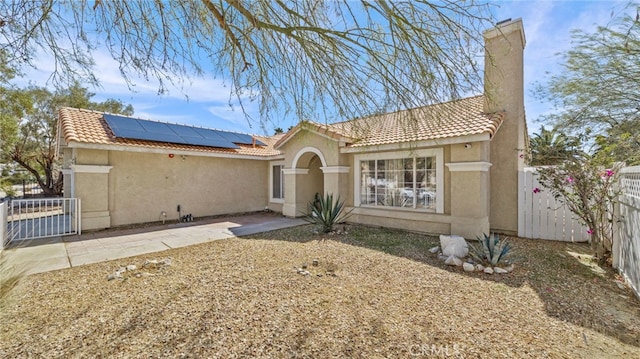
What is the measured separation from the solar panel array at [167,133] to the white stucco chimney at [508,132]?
13.5 meters

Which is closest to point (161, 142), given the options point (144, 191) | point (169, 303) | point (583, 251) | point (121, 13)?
point (144, 191)

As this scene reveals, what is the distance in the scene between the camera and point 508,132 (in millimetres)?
10547

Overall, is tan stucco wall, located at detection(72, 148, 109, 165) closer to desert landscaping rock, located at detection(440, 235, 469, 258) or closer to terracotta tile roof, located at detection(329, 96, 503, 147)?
terracotta tile roof, located at detection(329, 96, 503, 147)

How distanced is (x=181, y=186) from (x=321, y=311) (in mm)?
11941

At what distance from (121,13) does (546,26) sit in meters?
9.42

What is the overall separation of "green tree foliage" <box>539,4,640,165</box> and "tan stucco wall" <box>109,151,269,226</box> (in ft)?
48.8

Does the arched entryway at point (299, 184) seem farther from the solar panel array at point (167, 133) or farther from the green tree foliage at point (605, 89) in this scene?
the green tree foliage at point (605, 89)

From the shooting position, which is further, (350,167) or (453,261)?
(350,167)

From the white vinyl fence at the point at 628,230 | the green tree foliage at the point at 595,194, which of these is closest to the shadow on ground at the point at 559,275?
the white vinyl fence at the point at 628,230

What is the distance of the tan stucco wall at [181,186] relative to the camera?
12188 millimetres

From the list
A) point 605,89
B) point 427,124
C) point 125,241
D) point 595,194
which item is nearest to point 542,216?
point 595,194

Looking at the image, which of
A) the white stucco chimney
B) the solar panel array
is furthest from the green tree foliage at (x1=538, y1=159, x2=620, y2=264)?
the solar panel array

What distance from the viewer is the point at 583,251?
8492mm

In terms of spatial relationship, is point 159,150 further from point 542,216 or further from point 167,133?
point 542,216
